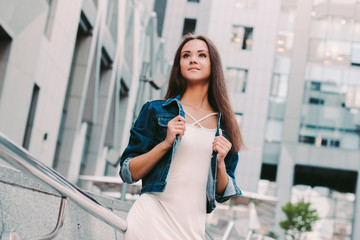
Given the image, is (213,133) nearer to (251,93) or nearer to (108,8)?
(108,8)

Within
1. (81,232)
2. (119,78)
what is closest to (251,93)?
(119,78)

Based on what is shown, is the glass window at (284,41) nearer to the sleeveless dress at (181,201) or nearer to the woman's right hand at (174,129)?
the sleeveless dress at (181,201)

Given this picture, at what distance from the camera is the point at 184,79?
3143mm

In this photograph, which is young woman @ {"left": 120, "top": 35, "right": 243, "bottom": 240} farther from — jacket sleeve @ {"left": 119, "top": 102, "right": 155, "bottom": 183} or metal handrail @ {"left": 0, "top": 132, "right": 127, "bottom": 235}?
metal handrail @ {"left": 0, "top": 132, "right": 127, "bottom": 235}

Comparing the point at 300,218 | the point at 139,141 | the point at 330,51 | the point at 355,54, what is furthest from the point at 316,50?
the point at 139,141

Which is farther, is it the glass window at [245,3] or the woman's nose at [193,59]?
the glass window at [245,3]

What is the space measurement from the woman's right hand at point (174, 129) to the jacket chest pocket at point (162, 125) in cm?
15

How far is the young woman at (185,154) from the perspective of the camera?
263cm

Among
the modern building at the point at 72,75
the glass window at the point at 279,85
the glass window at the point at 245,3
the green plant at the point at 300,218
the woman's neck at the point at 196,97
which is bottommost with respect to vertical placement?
the green plant at the point at 300,218

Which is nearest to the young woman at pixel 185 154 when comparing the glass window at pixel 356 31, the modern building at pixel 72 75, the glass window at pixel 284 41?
the modern building at pixel 72 75

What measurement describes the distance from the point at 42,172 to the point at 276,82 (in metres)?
40.6

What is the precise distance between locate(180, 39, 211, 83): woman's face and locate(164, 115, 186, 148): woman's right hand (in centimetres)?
44

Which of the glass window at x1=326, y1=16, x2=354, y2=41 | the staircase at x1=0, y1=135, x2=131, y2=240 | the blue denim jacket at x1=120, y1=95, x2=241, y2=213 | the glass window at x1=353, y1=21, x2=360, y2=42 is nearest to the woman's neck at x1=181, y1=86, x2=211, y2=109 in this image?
the blue denim jacket at x1=120, y1=95, x2=241, y2=213

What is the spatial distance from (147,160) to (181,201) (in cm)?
26
